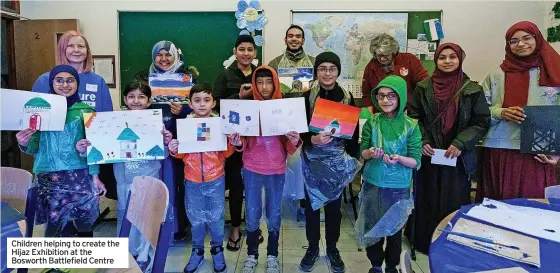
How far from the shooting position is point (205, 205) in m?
2.24

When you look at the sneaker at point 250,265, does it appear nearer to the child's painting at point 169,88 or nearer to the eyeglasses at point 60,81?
the child's painting at point 169,88

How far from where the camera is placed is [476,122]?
2283mm

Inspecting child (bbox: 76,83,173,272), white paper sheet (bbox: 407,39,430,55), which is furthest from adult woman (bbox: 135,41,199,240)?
white paper sheet (bbox: 407,39,430,55)

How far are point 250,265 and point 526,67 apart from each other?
2.11 meters

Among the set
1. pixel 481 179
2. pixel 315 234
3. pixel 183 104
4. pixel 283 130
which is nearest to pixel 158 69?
pixel 183 104

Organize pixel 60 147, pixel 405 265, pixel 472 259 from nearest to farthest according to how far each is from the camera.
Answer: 1. pixel 405 265
2. pixel 472 259
3. pixel 60 147

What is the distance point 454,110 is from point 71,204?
2.42 meters

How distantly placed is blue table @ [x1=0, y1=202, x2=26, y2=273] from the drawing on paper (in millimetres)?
971

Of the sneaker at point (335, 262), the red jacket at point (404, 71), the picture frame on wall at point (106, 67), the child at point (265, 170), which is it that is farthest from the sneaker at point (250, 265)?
the picture frame on wall at point (106, 67)

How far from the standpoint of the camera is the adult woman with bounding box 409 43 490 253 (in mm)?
2275

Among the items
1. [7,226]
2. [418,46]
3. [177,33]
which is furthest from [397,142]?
[177,33]

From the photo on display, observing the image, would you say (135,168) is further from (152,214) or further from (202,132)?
(152,214)

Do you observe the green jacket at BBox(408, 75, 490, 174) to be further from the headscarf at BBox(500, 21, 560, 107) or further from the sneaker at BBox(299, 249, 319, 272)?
the sneaker at BBox(299, 249, 319, 272)

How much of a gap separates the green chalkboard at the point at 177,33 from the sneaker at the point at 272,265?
247 centimetres
